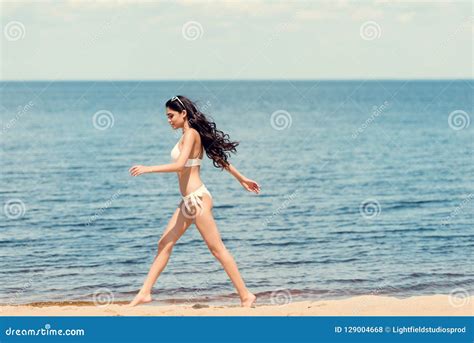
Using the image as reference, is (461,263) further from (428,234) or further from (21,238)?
(21,238)

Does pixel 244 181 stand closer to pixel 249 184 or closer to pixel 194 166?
pixel 249 184

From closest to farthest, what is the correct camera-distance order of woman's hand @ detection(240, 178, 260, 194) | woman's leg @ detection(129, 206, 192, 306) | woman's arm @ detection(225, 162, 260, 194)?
woman's leg @ detection(129, 206, 192, 306) < woman's arm @ detection(225, 162, 260, 194) < woman's hand @ detection(240, 178, 260, 194)

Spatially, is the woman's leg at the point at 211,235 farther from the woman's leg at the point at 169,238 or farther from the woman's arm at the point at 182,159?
the woman's arm at the point at 182,159

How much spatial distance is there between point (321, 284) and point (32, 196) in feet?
44.3

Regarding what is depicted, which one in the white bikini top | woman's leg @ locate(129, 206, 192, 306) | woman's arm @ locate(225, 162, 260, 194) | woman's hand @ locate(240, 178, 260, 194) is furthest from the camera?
woman's hand @ locate(240, 178, 260, 194)

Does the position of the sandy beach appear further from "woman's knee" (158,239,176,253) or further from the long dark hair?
the long dark hair

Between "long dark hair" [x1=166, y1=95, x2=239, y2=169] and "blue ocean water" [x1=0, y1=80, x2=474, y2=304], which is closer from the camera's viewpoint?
"long dark hair" [x1=166, y1=95, x2=239, y2=169]

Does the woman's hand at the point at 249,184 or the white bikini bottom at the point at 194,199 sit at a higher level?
the woman's hand at the point at 249,184

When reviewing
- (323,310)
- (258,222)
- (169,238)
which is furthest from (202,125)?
(258,222)

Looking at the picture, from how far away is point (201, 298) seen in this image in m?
13.0

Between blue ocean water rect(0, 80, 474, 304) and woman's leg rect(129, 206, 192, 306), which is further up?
blue ocean water rect(0, 80, 474, 304)

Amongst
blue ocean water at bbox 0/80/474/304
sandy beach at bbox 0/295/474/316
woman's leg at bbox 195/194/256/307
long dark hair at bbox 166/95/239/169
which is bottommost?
sandy beach at bbox 0/295/474/316

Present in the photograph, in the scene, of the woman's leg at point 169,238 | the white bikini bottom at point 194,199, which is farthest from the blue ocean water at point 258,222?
the white bikini bottom at point 194,199

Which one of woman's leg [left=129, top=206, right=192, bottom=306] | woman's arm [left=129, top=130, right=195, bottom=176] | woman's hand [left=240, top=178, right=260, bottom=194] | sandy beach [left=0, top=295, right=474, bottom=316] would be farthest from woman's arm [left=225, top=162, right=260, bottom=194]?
sandy beach [left=0, top=295, right=474, bottom=316]
